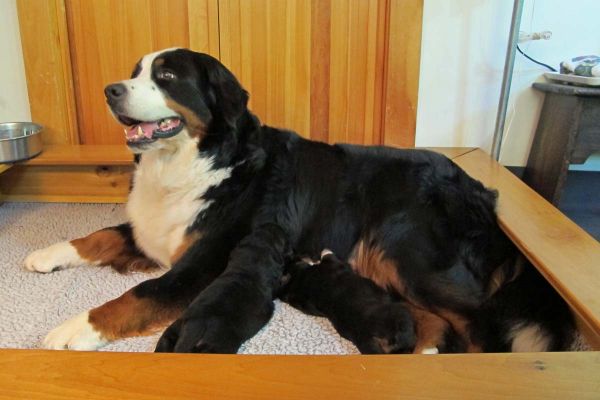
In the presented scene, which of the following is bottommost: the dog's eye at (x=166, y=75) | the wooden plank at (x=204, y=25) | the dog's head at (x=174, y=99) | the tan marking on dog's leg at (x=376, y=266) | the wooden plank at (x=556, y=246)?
the tan marking on dog's leg at (x=376, y=266)

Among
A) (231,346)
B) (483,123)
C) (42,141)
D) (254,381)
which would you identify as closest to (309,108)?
(483,123)

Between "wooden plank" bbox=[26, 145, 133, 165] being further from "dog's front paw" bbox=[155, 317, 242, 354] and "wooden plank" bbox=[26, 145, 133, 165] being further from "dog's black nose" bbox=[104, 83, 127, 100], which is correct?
"dog's front paw" bbox=[155, 317, 242, 354]

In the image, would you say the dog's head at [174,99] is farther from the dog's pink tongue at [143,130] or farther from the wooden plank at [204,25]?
the wooden plank at [204,25]

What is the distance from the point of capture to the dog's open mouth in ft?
5.37

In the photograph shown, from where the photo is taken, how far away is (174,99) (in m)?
1.64

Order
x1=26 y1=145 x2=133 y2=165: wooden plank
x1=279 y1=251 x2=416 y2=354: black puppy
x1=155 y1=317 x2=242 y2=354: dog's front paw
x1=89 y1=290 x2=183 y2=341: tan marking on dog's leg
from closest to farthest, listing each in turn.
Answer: x1=155 y1=317 x2=242 y2=354: dog's front paw, x1=279 y1=251 x2=416 y2=354: black puppy, x1=89 y1=290 x2=183 y2=341: tan marking on dog's leg, x1=26 y1=145 x2=133 y2=165: wooden plank

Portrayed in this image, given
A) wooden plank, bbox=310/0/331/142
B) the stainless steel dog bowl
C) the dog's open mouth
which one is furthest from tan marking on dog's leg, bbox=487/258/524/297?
the stainless steel dog bowl

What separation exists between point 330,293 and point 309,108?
56.0 inches

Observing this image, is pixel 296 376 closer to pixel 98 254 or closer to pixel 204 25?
pixel 98 254

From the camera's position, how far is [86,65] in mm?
2715

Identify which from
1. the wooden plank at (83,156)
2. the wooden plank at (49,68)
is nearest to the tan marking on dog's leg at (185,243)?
the wooden plank at (83,156)

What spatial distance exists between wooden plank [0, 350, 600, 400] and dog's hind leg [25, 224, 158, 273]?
80cm

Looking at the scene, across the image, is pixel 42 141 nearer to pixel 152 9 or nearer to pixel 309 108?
pixel 152 9

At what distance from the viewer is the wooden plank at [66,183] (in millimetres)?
2557
